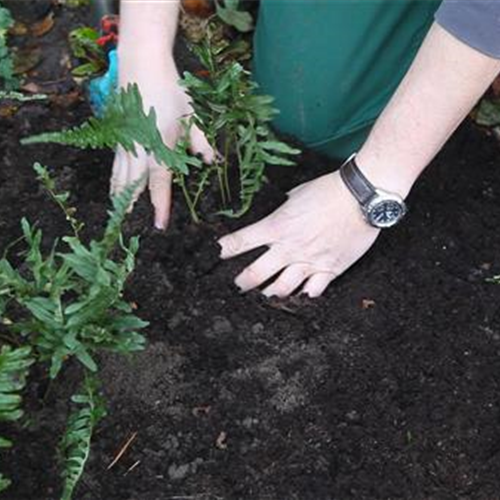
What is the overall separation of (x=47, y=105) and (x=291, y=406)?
0.97 metres

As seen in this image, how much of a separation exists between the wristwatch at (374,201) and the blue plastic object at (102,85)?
566mm

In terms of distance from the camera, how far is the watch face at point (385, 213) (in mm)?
2070

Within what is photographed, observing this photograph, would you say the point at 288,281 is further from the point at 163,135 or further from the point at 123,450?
the point at 123,450

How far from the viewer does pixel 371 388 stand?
1901mm

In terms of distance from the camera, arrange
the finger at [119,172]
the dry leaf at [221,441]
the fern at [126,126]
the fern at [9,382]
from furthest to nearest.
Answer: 1. the finger at [119,172]
2. the dry leaf at [221,441]
3. the fern at [126,126]
4. the fern at [9,382]

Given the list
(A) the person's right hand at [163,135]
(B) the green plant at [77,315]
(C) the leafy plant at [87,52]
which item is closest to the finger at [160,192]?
(A) the person's right hand at [163,135]

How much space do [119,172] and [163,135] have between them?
125 millimetres

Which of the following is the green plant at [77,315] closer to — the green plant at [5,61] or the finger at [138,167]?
the finger at [138,167]

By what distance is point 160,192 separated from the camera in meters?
2.10

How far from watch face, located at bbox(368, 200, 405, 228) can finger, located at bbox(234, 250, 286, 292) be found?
183mm

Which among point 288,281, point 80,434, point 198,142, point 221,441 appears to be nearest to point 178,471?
point 221,441

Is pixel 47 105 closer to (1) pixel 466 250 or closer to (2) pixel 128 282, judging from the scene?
(2) pixel 128 282

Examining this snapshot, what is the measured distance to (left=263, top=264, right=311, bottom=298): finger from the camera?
2059mm

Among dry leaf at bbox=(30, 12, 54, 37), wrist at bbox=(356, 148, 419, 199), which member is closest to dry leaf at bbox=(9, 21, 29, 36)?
dry leaf at bbox=(30, 12, 54, 37)
